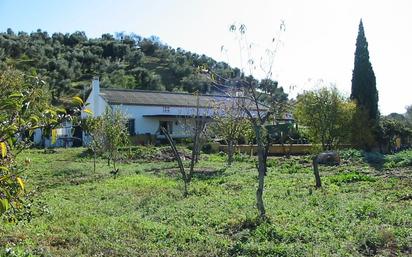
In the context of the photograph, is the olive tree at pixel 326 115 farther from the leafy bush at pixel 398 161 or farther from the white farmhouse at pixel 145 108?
the white farmhouse at pixel 145 108

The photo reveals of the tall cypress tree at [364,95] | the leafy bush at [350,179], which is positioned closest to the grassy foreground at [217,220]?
the leafy bush at [350,179]

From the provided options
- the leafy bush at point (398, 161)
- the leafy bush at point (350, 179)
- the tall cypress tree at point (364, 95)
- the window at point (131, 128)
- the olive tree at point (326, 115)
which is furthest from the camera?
the window at point (131, 128)

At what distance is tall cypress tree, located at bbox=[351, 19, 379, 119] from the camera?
3778 cm

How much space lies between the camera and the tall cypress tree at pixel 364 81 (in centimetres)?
3778

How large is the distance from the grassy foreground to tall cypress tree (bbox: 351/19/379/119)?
2041 cm

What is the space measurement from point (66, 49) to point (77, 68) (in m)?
9.82

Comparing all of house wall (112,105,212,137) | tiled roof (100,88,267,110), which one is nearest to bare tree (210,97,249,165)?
tiled roof (100,88,267,110)

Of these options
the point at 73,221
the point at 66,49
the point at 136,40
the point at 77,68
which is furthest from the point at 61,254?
the point at 136,40

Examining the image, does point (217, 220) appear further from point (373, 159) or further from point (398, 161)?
point (373, 159)

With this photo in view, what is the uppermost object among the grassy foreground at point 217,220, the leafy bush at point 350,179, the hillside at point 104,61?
→ the hillside at point 104,61

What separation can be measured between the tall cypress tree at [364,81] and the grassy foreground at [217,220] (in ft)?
67.0

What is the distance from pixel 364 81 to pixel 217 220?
31.1 m

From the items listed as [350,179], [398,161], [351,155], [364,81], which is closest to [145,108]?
[364,81]

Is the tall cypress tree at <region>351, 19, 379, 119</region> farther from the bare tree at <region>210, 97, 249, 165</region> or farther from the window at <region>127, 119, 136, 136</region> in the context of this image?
the window at <region>127, 119, 136, 136</region>
